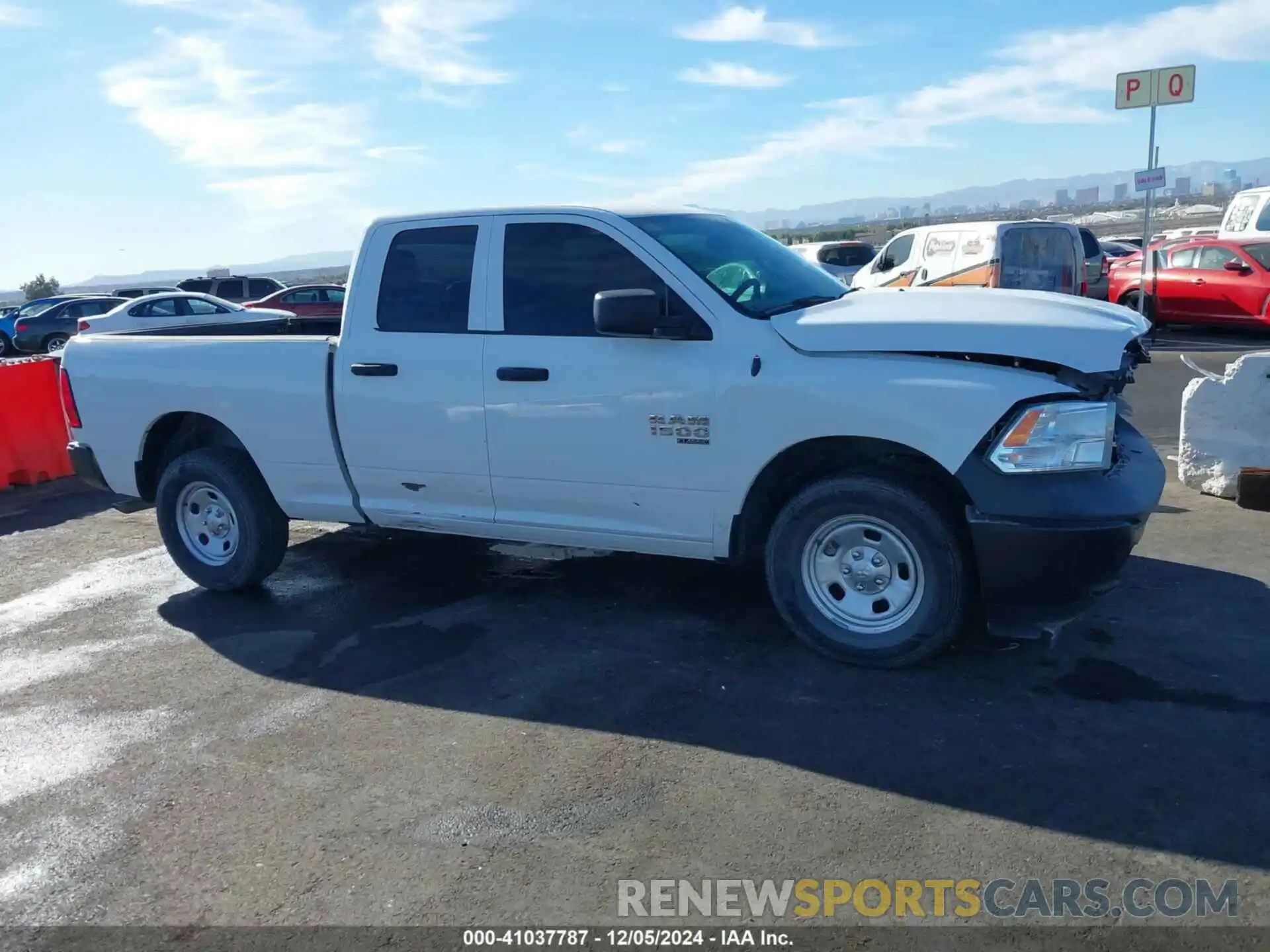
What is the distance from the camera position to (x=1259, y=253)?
16547mm

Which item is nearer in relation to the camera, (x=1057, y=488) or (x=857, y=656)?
(x=1057, y=488)

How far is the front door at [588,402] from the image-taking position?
4.78m

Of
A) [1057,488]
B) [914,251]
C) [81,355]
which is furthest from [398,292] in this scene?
[914,251]

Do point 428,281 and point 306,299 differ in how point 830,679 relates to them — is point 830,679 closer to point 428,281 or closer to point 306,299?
point 428,281

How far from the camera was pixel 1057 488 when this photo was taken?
4180 mm

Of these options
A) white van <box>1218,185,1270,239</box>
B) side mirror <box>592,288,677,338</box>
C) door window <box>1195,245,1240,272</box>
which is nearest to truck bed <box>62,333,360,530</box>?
side mirror <box>592,288,677,338</box>

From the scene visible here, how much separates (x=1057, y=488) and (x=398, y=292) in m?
3.26

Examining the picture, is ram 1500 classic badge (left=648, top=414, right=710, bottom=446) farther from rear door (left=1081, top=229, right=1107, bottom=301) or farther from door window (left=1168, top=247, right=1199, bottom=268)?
door window (left=1168, top=247, right=1199, bottom=268)

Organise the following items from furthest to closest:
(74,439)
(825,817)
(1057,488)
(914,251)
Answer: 1. (914,251)
2. (74,439)
3. (1057,488)
4. (825,817)

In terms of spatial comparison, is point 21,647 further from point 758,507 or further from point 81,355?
point 758,507

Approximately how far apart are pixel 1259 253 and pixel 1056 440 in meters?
15.1

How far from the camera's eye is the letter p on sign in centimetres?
1573

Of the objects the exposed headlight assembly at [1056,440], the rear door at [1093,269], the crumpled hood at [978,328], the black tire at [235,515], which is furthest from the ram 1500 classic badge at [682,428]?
the rear door at [1093,269]

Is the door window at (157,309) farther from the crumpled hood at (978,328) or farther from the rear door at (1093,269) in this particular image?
the crumpled hood at (978,328)
